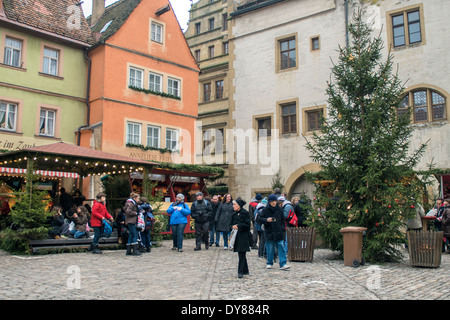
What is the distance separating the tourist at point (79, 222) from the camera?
14.9m

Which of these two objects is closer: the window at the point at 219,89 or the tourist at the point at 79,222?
the tourist at the point at 79,222

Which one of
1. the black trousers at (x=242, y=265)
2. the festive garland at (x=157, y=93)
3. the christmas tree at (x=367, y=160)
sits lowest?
the black trousers at (x=242, y=265)

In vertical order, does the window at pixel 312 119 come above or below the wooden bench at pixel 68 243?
above

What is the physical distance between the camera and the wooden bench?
43.7ft

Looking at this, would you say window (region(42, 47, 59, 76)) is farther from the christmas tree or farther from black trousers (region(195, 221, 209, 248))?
the christmas tree

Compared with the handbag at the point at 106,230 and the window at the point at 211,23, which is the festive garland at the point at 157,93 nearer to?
the handbag at the point at 106,230

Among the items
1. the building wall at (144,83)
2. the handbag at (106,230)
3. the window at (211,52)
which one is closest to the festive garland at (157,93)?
the building wall at (144,83)

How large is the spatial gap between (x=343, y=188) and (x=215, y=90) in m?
25.4

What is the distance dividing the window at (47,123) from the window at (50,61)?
2014mm

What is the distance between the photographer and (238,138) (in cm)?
2847

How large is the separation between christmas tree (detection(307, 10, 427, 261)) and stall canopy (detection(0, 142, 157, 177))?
270 inches

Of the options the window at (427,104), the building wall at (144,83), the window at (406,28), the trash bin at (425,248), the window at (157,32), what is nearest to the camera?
the trash bin at (425,248)

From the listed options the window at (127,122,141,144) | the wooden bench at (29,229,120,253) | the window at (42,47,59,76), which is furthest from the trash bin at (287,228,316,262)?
the window at (42,47,59,76)

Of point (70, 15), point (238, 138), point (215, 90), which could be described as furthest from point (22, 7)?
point (215, 90)
